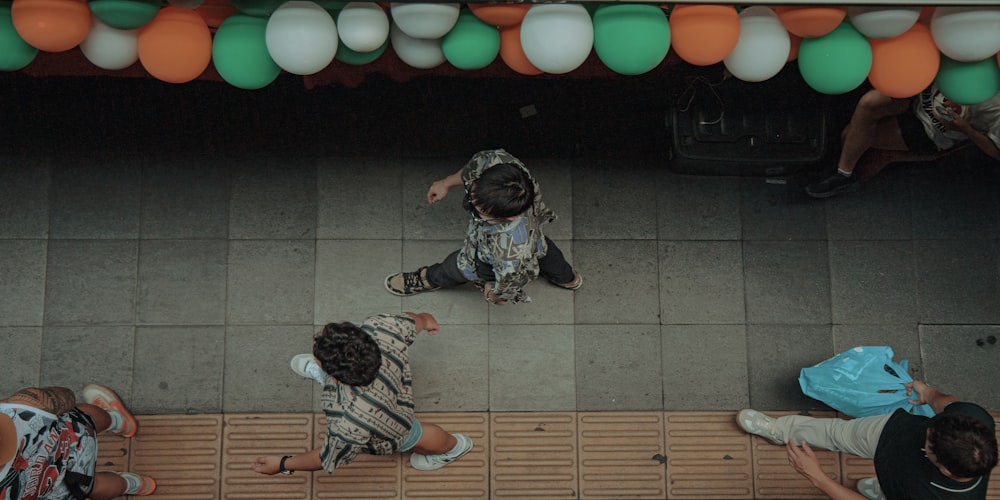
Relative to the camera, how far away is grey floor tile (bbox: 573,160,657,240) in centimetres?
405

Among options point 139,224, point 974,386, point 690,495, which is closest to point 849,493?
point 690,495

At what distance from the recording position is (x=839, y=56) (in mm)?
2768

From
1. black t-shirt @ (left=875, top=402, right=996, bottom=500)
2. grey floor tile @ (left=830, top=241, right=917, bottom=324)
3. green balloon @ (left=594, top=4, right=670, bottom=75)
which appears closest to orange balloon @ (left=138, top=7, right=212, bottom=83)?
green balloon @ (left=594, top=4, right=670, bottom=75)

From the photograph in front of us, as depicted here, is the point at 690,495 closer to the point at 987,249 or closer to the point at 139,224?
the point at 987,249

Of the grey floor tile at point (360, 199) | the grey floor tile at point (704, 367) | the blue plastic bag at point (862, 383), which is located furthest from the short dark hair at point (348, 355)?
the blue plastic bag at point (862, 383)

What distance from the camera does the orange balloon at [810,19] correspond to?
8.60 ft

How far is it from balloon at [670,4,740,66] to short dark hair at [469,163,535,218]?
2.79ft

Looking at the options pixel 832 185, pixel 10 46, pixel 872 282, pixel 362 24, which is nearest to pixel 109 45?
pixel 10 46

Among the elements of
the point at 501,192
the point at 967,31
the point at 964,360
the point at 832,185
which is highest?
the point at 967,31

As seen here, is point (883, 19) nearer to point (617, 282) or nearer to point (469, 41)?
point (469, 41)

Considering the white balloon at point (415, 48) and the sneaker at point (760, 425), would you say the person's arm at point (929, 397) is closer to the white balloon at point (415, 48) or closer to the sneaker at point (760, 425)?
the sneaker at point (760, 425)

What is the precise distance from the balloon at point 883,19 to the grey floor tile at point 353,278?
8.35 ft

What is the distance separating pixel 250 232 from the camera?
3.96 meters

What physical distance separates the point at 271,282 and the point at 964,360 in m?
4.02
